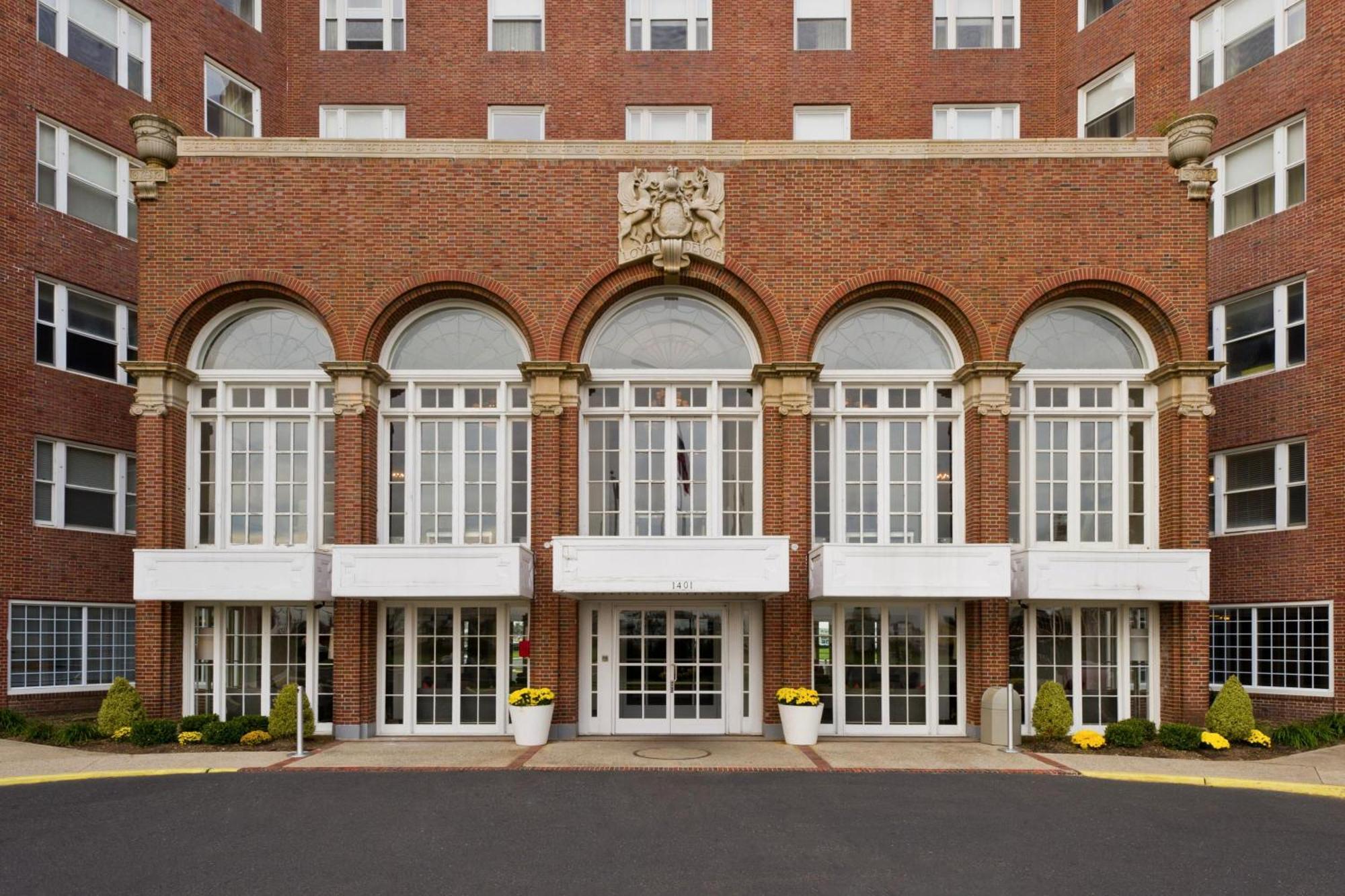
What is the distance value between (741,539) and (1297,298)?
13.0 m

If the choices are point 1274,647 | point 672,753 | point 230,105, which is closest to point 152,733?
point 672,753

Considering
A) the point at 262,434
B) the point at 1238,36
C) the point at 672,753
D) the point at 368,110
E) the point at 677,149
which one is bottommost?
the point at 672,753

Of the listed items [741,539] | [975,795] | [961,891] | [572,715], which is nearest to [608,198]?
[741,539]

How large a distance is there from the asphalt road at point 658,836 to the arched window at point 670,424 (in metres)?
4.88

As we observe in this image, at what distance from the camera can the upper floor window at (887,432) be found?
17047 millimetres

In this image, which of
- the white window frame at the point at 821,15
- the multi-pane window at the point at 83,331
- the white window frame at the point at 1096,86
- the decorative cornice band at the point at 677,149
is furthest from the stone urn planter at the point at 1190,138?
the multi-pane window at the point at 83,331

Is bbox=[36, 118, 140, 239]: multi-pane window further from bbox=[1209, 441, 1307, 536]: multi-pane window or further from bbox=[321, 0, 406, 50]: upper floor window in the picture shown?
bbox=[1209, 441, 1307, 536]: multi-pane window

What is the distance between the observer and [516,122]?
79.3ft

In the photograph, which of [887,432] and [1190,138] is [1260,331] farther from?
[887,432]

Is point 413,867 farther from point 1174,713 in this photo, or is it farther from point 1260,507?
point 1260,507

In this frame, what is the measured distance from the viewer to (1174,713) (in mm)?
16328

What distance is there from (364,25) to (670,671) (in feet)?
57.6

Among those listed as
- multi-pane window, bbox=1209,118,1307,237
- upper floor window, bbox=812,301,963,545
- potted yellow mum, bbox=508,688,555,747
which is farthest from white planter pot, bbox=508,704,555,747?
multi-pane window, bbox=1209,118,1307,237

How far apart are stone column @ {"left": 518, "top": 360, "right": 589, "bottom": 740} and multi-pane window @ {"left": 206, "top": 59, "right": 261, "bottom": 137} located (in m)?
12.3
